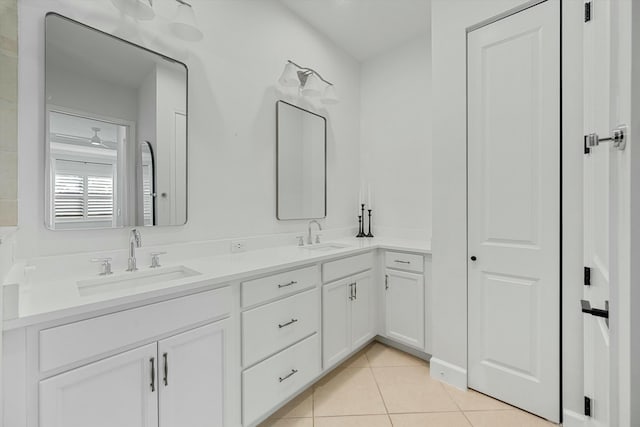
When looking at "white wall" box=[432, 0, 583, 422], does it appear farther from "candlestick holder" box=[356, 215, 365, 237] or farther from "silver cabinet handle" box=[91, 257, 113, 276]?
"silver cabinet handle" box=[91, 257, 113, 276]

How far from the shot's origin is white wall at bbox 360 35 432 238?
9.04ft

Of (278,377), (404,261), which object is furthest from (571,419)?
(278,377)

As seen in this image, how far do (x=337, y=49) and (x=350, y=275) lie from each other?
2272 mm

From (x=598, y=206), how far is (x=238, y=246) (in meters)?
1.89

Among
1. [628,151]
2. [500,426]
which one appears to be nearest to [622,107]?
[628,151]

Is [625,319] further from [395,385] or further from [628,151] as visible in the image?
[395,385]

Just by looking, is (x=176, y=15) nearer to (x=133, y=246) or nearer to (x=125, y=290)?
(x=133, y=246)

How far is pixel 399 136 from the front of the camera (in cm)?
293

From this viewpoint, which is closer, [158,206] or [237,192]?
[158,206]

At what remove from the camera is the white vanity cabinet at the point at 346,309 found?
1.97 m

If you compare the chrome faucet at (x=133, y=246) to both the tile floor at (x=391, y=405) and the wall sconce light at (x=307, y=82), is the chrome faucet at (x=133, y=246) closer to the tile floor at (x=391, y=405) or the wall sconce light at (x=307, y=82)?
the tile floor at (x=391, y=405)

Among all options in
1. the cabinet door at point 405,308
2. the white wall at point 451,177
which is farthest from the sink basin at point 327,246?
the white wall at point 451,177

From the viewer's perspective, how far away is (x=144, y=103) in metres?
1.62

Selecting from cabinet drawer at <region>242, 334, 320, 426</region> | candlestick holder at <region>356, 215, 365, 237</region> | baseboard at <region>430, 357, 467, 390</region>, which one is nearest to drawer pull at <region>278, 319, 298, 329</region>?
cabinet drawer at <region>242, 334, 320, 426</region>
